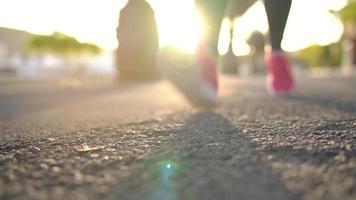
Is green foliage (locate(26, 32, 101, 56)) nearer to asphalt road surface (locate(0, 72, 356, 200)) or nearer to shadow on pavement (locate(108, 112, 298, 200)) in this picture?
asphalt road surface (locate(0, 72, 356, 200))

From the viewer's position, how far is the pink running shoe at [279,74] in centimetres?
297

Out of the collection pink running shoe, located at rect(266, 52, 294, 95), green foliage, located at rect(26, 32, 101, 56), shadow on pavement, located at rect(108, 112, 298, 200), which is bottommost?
shadow on pavement, located at rect(108, 112, 298, 200)

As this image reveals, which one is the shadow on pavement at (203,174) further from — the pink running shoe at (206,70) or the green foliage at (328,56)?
the green foliage at (328,56)

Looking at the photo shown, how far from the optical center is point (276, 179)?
1004 mm

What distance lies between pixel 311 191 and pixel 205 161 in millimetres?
358

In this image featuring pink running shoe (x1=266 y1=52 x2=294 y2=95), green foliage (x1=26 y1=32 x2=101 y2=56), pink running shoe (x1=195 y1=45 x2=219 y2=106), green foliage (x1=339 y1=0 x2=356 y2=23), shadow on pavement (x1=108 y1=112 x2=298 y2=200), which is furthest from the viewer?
green foliage (x1=26 y1=32 x2=101 y2=56)

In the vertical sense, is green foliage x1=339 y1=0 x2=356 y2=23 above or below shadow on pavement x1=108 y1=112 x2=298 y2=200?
above

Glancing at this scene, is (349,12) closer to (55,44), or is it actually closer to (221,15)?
(55,44)

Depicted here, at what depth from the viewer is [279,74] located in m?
3.08

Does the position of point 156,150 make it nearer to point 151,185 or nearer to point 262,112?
point 151,185

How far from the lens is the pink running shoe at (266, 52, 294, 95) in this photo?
2970mm

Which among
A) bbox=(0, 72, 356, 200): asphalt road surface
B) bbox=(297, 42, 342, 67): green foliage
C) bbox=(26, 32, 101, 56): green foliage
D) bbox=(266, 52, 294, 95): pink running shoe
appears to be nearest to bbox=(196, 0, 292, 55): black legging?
bbox=(266, 52, 294, 95): pink running shoe

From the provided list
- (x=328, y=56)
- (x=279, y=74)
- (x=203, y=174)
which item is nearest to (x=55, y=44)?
(x=328, y=56)

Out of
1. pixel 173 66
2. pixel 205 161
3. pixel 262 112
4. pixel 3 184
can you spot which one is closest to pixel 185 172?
pixel 205 161
